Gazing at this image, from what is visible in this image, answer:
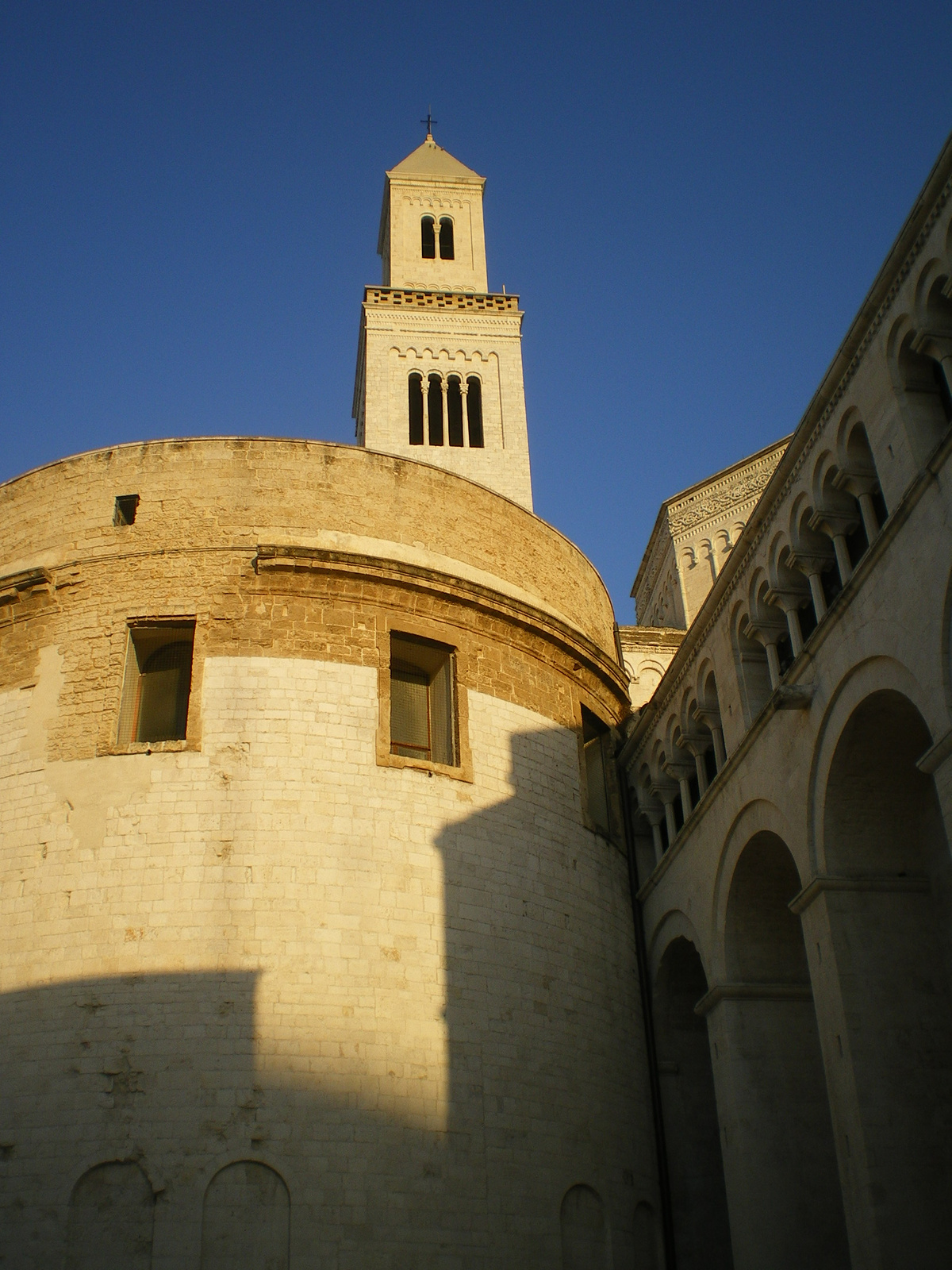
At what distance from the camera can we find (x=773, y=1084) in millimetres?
14180

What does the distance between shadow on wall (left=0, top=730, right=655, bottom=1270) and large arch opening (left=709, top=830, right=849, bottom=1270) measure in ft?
5.88

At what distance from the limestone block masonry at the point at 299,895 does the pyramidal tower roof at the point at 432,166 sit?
31555 mm

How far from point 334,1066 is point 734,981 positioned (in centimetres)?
455

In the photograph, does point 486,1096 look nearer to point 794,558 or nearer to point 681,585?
point 794,558

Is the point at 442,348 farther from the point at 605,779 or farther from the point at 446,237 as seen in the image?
the point at 605,779

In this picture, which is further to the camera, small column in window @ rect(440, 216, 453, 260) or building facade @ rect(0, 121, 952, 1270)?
small column in window @ rect(440, 216, 453, 260)

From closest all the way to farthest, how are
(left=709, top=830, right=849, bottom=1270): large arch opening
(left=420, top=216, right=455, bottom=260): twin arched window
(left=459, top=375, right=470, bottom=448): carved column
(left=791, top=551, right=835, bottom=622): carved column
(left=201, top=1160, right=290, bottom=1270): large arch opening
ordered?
(left=201, top=1160, right=290, bottom=1270): large arch opening → (left=791, top=551, right=835, bottom=622): carved column → (left=709, top=830, right=849, bottom=1270): large arch opening → (left=459, top=375, right=470, bottom=448): carved column → (left=420, top=216, right=455, bottom=260): twin arched window

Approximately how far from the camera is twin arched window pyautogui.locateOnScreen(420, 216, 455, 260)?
4550 cm

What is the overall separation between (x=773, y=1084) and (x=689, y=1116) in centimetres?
274

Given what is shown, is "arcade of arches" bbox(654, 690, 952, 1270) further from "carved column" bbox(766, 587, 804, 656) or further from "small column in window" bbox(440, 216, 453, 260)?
"small column in window" bbox(440, 216, 453, 260)

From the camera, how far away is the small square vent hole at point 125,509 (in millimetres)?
16859

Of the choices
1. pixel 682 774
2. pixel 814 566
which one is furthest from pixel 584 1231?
pixel 814 566

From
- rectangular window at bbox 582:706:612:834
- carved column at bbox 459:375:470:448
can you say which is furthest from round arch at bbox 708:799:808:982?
carved column at bbox 459:375:470:448

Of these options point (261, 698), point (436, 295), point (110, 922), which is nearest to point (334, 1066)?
point (110, 922)
